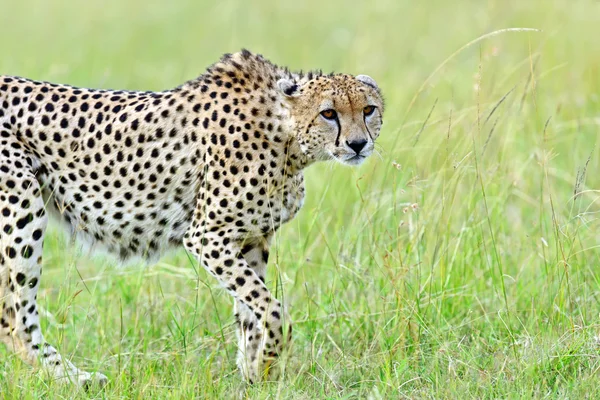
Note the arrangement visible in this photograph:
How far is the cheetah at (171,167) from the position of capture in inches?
171

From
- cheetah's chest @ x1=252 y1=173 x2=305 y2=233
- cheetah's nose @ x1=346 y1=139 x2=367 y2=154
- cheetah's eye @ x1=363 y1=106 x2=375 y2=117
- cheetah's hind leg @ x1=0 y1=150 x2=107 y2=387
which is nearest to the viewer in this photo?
cheetah's nose @ x1=346 y1=139 x2=367 y2=154

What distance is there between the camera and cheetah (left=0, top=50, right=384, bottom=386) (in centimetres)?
435

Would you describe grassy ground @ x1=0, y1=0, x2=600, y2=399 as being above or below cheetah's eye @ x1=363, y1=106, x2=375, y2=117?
below

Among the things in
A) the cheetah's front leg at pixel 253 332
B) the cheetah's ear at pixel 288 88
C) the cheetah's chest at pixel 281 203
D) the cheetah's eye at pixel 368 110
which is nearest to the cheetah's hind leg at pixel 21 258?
the cheetah's front leg at pixel 253 332

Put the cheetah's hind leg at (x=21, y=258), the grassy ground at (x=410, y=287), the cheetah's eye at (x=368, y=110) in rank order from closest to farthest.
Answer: the grassy ground at (x=410, y=287), the cheetah's eye at (x=368, y=110), the cheetah's hind leg at (x=21, y=258)

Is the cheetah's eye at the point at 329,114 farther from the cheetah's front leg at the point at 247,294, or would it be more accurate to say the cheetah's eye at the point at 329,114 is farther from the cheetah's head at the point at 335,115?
the cheetah's front leg at the point at 247,294

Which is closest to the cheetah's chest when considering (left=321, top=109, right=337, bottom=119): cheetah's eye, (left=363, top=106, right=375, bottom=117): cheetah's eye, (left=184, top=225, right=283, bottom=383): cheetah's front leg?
(left=184, top=225, right=283, bottom=383): cheetah's front leg

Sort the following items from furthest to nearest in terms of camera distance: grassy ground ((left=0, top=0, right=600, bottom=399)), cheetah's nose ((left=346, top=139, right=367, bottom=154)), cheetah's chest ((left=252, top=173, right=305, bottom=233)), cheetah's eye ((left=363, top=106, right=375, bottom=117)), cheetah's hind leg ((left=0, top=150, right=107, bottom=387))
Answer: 1. cheetah's hind leg ((left=0, top=150, right=107, bottom=387))
2. cheetah's chest ((left=252, top=173, right=305, bottom=233))
3. cheetah's eye ((left=363, top=106, right=375, bottom=117))
4. cheetah's nose ((left=346, top=139, right=367, bottom=154))
5. grassy ground ((left=0, top=0, right=600, bottom=399))

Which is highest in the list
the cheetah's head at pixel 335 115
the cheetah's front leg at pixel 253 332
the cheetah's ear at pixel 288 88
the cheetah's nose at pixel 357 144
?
the cheetah's ear at pixel 288 88

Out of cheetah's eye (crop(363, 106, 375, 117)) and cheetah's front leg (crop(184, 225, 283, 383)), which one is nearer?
cheetah's front leg (crop(184, 225, 283, 383))

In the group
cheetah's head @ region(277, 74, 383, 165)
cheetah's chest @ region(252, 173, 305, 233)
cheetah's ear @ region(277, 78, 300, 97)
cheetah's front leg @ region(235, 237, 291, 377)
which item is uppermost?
cheetah's ear @ region(277, 78, 300, 97)

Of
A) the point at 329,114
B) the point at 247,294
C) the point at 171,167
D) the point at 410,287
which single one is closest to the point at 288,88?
the point at 329,114

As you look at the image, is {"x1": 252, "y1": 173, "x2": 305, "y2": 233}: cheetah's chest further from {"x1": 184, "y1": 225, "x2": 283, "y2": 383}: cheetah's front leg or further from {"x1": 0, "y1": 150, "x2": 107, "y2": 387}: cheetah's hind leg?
{"x1": 0, "y1": 150, "x2": 107, "y2": 387}: cheetah's hind leg

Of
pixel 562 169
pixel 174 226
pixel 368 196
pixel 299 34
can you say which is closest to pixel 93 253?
pixel 174 226
